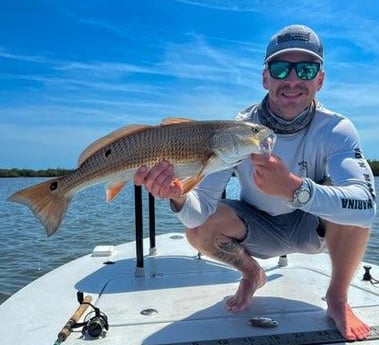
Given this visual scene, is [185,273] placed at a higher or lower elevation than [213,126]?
lower

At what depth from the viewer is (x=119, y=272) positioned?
4.59 m

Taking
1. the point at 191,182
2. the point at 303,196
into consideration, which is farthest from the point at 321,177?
the point at 191,182

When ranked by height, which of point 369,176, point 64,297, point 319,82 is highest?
point 319,82

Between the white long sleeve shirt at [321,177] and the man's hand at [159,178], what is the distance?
39cm

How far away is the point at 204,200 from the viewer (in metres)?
3.50

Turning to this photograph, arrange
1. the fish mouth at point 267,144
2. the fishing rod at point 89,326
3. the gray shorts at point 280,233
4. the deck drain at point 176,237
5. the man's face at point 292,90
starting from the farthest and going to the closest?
the deck drain at point 176,237
the gray shorts at point 280,233
the man's face at point 292,90
the fishing rod at point 89,326
the fish mouth at point 267,144

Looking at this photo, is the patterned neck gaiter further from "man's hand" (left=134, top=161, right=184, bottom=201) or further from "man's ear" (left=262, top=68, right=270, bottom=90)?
"man's hand" (left=134, top=161, right=184, bottom=201)

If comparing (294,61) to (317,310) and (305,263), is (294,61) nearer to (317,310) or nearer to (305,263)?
(317,310)

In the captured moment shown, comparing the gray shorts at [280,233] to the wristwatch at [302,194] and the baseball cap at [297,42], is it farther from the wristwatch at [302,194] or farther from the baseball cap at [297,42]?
the baseball cap at [297,42]

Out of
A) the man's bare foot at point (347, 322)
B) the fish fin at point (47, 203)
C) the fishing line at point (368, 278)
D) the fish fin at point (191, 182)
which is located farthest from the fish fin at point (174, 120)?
the fishing line at point (368, 278)

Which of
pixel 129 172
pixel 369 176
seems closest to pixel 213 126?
pixel 129 172

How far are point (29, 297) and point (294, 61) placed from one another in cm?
273

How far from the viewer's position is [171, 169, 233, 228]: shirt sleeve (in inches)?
131

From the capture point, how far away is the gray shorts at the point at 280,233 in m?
3.62
